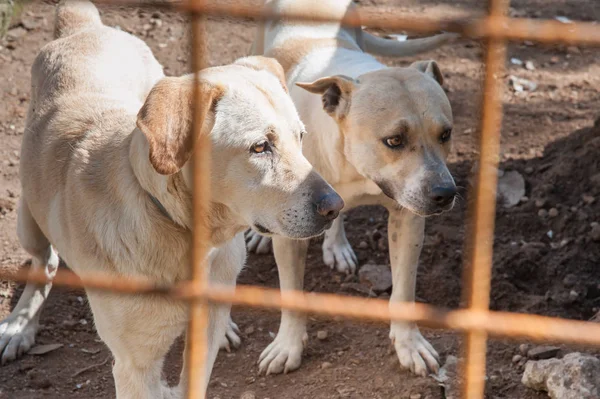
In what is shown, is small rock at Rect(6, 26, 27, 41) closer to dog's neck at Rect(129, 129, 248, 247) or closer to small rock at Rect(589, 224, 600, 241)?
dog's neck at Rect(129, 129, 248, 247)

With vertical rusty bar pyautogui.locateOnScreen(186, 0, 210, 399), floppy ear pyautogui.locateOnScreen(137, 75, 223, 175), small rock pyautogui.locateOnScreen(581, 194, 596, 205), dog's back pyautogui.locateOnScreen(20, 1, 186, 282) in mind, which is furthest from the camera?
small rock pyautogui.locateOnScreen(581, 194, 596, 205)

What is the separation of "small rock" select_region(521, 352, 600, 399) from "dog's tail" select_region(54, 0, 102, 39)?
253 centimetres

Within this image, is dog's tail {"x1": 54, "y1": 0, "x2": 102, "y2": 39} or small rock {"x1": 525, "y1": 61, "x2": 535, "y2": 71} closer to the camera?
dog's tail {"x1": 54, "y1": 0, "x2": 102, "y2": 39}

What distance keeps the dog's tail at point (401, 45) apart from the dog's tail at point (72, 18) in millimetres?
1717

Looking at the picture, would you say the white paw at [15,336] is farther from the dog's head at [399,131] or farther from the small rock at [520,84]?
the small rock at [520,84]

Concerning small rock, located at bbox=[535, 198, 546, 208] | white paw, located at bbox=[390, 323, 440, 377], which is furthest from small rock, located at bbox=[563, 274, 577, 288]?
white paw, located at bbox=[390, 323, 440, 377]

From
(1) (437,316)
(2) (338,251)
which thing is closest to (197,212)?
(1) (437,316)

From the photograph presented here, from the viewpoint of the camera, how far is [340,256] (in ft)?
15.2

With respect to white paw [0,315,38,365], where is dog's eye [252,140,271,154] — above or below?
above

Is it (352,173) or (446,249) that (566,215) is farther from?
(352,173)

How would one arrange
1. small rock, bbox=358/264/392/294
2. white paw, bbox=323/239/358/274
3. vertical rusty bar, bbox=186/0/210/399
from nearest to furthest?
vertical rusty bar, bbox=186/0/210/399, small rock, bbox=358/264/392/294, white paw, bbox=323/239/358/274

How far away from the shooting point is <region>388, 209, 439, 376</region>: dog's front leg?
150 inches

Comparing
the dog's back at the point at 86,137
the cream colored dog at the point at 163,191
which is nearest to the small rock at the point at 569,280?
the cream colored dog at the point at 163,191

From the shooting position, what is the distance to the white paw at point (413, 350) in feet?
12.4
